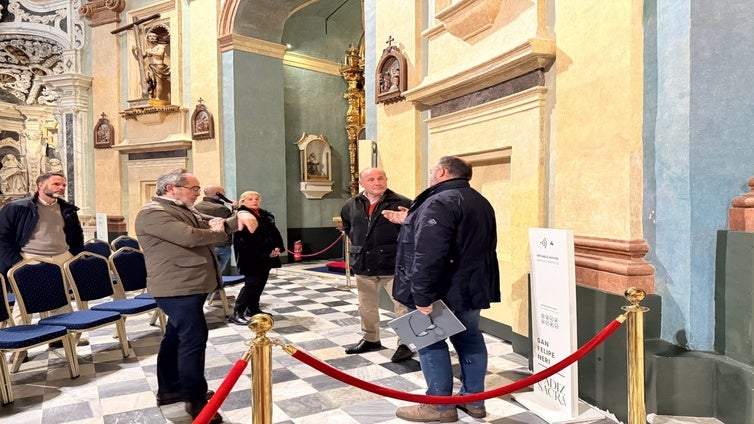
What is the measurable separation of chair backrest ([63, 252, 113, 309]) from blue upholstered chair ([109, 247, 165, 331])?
0.21 m

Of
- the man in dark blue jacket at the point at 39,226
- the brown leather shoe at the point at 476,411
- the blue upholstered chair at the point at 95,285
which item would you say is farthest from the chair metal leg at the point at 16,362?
the brown leather shoe at the point at 476,411

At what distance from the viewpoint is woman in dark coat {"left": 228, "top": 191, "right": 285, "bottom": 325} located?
18.1 ft

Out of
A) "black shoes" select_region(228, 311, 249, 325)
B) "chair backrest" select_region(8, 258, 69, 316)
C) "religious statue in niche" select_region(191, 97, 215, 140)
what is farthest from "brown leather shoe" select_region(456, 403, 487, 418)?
"religious statue in niche" select_region(191, 97, 215, 140)

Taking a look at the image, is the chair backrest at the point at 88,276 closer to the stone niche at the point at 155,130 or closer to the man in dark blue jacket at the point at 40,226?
the man in dark blue jacket at the point at 40,226

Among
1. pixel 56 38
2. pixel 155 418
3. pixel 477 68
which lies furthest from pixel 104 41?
pixel 155 418

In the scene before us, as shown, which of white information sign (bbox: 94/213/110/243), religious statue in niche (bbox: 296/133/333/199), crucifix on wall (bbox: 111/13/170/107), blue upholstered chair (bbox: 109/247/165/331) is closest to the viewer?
blue upholstered chair (bbox: 109/247/165/331)

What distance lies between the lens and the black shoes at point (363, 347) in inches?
182

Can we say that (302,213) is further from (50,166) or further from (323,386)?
(50,166)

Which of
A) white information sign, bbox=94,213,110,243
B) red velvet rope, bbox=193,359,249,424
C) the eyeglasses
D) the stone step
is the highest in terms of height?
white information sign, bbox=94,213,110,243

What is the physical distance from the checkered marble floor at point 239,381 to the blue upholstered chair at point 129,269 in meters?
0.46

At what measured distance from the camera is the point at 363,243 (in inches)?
179

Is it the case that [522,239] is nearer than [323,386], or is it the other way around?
[323,386]

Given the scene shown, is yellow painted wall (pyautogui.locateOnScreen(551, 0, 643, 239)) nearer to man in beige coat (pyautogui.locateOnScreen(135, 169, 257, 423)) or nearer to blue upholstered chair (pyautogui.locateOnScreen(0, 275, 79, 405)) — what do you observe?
man in beige coat (pyautogui.locateOnScreen(135, 169, 257, 423))

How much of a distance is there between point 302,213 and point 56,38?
765 centimetres
